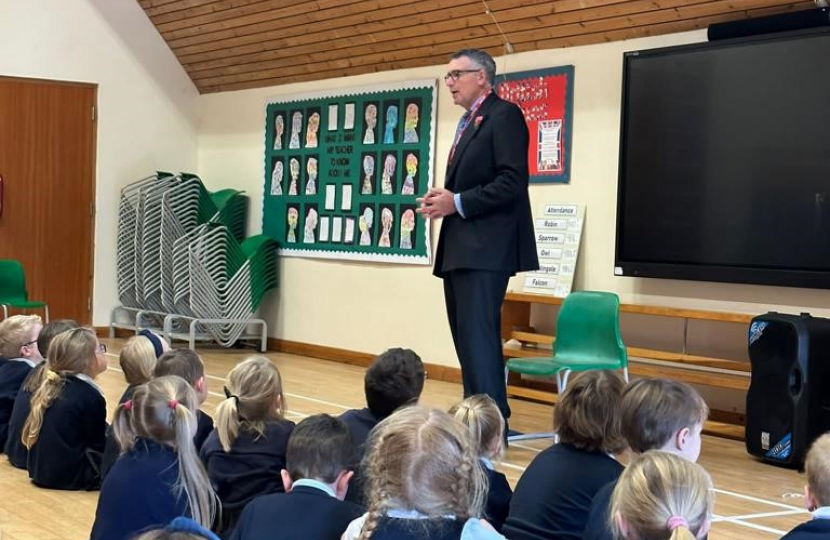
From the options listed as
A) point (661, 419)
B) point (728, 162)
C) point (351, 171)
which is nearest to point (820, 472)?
point (661, 419)

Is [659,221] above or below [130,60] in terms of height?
below

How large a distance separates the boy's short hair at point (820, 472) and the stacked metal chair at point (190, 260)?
688cm

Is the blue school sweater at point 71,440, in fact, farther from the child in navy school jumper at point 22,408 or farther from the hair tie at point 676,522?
the hair tie at point 676,522

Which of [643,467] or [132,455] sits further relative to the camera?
[132,455]

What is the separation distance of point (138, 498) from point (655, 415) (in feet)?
4.22

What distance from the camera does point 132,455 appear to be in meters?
2.77

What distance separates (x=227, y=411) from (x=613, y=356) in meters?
2.84

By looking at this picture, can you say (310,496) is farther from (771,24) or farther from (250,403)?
(771,24)

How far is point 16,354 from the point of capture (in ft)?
15.2

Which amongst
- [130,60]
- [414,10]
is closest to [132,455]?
[414,10]

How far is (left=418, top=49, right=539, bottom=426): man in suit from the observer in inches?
174

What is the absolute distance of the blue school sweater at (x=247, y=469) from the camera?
2879 millimetres

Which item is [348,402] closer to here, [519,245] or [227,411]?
[519,245]

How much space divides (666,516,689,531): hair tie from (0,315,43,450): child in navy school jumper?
350 cm
